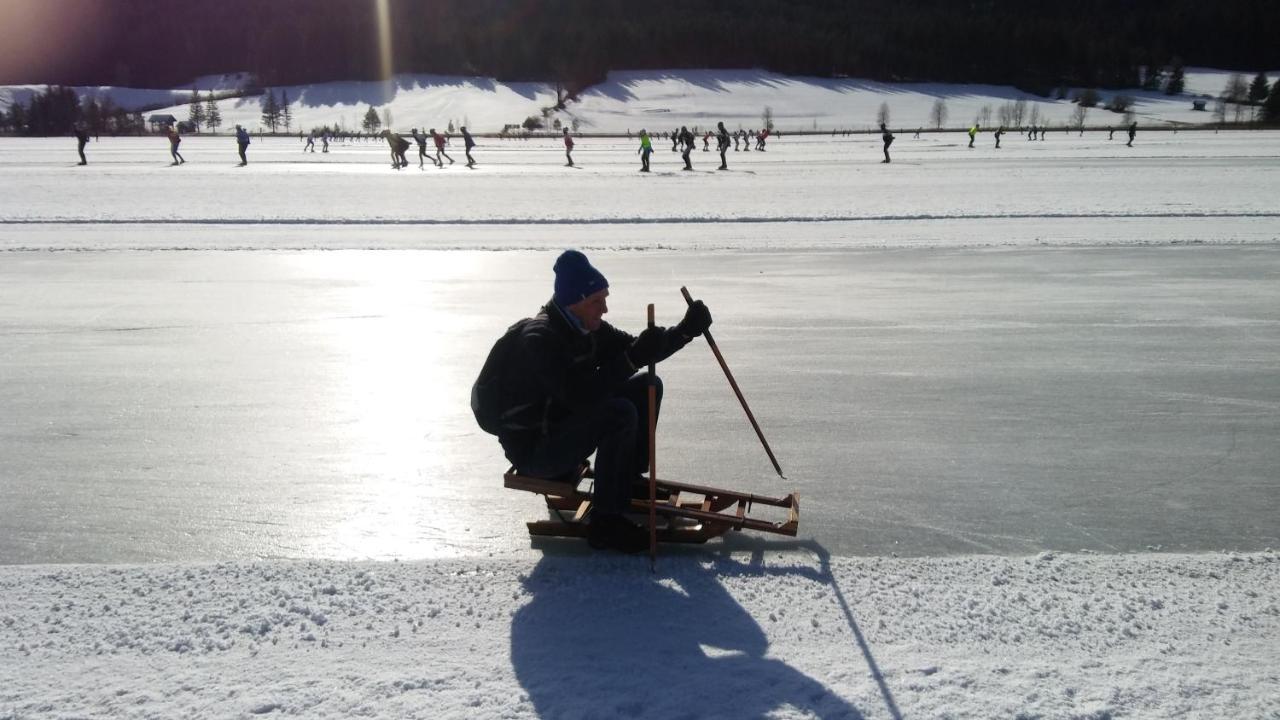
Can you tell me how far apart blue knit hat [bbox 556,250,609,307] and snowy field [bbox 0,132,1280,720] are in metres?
1.03

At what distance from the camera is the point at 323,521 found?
4.22m

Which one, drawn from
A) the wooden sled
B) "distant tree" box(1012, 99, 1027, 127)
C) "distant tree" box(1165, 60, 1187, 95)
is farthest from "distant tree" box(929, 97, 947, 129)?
the wooden sled

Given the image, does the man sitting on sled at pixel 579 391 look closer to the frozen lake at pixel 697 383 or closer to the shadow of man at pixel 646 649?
the shadow of man at pixel 646 649

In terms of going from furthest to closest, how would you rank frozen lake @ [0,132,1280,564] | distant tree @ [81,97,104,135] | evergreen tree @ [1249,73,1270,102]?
evergreen tree @ [1249,73,1270,102] → distant tree @ [81,97,104,135] → frozen lake @ [0,132,1280,564]

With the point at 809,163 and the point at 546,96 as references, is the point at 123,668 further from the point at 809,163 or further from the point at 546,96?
the point at 546,96

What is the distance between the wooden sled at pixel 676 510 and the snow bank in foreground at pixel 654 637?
11 centimetres

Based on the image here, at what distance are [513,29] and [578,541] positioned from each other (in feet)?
510

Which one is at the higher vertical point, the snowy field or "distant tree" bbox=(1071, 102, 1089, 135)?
"distant tree" bbox=(1071, 102, 1089, 135)

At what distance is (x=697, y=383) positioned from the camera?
658 centimetres

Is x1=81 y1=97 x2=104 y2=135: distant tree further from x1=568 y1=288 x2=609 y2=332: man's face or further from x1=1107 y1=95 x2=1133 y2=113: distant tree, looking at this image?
x1=1107 y1=95 x2=1133 y2=113: distant tree

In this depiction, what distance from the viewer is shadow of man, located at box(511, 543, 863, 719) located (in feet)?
9.37

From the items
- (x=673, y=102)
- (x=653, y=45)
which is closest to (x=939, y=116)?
(x=673, y=102)

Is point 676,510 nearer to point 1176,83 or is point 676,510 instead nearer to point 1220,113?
point 1220,113

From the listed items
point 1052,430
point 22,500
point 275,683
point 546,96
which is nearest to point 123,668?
point 275,683
